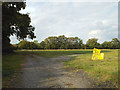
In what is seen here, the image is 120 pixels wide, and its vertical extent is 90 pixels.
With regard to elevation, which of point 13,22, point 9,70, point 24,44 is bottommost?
point 9,70

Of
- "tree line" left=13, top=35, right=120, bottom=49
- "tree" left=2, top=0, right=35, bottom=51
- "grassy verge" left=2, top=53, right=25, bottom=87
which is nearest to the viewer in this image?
"grassy verge" left=2, top=53, right=25, bottom=87

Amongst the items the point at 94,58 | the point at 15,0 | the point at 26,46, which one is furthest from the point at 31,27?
the point at 26,46

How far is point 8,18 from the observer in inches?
686

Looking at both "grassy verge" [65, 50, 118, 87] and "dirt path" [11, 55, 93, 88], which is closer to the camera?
"dirt path" [11, 55, 93, 88]

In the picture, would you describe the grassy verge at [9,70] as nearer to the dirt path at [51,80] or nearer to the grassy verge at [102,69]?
the dirt path at [51,80]

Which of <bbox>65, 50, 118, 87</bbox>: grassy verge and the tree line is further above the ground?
the tree line

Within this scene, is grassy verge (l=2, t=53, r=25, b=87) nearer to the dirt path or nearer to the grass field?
the grass field

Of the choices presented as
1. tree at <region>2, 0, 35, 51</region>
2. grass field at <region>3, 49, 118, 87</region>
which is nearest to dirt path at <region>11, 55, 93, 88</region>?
grass field at <region>3, 49, 118, 87</region>

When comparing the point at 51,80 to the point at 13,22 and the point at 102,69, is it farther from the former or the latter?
the point at 13,22

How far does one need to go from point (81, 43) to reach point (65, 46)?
1544 centimetres

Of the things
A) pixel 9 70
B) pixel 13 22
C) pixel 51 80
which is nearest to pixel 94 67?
pixel 51 80

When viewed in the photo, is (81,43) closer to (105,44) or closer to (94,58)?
(105,44)

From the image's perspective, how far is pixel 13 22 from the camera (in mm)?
17891

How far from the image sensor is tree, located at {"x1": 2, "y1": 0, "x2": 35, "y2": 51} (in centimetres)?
1699
